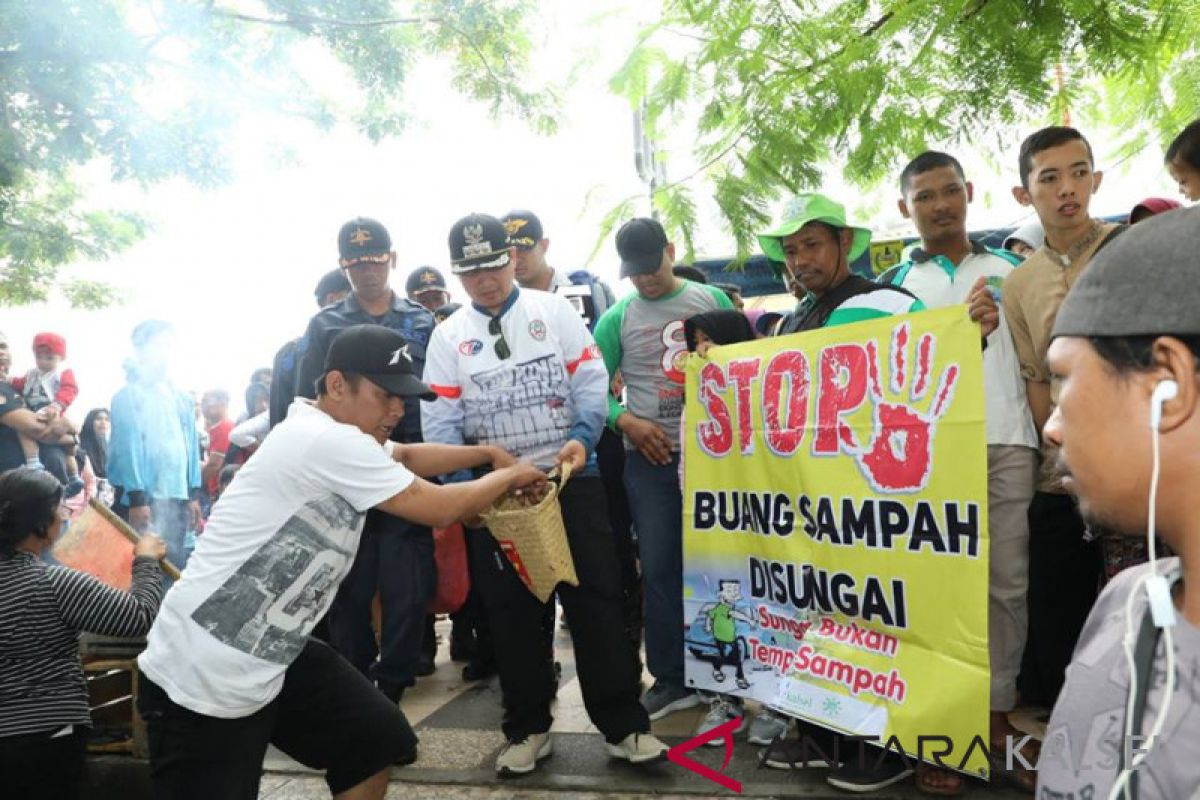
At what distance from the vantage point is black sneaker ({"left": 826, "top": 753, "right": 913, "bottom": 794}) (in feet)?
10.7

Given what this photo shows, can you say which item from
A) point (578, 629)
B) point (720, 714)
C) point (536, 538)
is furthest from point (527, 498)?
point (720, 714)

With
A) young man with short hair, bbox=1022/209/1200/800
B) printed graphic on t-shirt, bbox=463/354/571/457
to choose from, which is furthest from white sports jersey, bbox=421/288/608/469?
young man with short hair, bbox=1022/209/1200/800

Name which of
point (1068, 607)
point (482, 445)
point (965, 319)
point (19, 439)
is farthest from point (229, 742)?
point (19, 439)

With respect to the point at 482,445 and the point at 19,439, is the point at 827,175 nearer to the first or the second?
the point at 482,445

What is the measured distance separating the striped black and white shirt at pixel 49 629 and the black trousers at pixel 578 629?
1.32m

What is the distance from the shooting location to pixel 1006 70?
295 cm

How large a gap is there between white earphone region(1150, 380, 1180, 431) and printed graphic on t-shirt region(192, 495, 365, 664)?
2357mm

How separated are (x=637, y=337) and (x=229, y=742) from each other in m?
2.67

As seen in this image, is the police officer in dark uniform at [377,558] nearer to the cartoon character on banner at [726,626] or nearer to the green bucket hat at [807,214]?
the cartoon character on banner at [726,626]

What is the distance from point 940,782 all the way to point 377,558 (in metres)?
2.72

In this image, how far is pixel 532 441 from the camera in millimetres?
3893

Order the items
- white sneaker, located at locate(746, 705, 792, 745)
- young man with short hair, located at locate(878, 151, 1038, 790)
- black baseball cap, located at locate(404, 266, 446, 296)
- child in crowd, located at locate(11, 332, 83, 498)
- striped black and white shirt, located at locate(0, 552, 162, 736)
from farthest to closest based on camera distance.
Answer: child in crowd, located at locate(11, 332, 83, 498)
black baseball cap, located at locate(404, 266, 446, 296)
white sneaker, located at locate(746, 705, 792, 745)
young man with short hair, located at locate(878, 151, 1038, 790)
striped black and white shirt, located at locate(0, 552, 162, 736)

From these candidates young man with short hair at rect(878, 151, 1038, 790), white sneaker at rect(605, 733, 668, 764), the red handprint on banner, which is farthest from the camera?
white sneaker at rect(605, 733, 668, 764)

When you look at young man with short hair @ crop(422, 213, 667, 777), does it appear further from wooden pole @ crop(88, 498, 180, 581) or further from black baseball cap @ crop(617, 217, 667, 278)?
wooden pole @ crop(88, 498, 180, 581)
